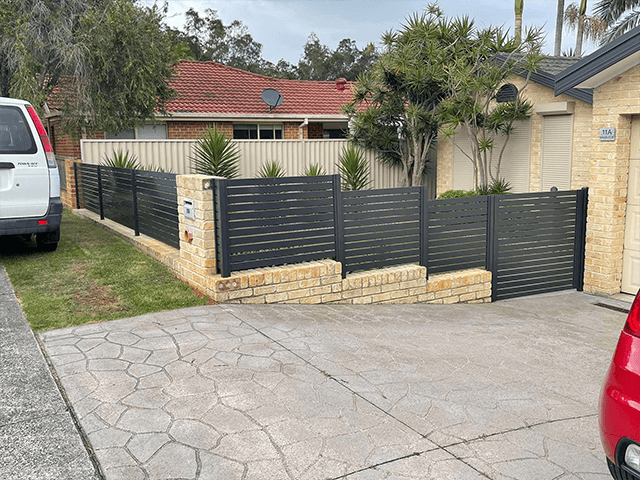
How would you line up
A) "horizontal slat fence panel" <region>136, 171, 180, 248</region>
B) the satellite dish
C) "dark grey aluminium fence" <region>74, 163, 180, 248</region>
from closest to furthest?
"horizontal slat fence panel" <region>136, 171, 180, 248</region>, "dark grey aluminium fence" <region>74, 163, 180, 248</region>, the satellite dish

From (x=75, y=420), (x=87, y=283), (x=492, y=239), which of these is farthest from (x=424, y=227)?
(x=75, y=420)

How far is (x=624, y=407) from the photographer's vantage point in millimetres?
2434

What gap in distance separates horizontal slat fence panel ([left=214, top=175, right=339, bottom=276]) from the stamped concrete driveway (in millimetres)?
607

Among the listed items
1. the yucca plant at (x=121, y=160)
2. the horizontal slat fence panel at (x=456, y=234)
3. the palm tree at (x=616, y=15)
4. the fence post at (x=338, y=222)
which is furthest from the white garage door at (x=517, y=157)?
the palm tree at (x=616, y=15)

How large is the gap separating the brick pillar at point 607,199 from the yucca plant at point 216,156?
21.2 feet

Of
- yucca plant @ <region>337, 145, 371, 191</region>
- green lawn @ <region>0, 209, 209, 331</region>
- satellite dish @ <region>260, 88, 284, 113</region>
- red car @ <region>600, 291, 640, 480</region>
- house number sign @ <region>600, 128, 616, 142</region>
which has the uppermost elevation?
satellite dish @ <region>260, 88, 284, 113</region>

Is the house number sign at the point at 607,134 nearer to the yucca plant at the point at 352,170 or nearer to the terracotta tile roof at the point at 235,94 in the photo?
→ the yucca plant at the point at 352,170

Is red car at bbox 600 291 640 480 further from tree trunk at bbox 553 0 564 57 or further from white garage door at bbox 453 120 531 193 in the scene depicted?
tree trunk at bbox 553 0 564 57

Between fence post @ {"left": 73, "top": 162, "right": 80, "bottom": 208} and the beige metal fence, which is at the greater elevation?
the beige metal fence

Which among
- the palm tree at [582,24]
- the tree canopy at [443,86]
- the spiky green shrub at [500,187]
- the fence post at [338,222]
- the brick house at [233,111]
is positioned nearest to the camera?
the fence post at [338,222]

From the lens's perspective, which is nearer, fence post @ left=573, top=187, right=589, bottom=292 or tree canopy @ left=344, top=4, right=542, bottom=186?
fence post @ left=573, top=187, right=589, bottom=292

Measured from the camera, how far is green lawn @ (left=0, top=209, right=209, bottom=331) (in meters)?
5.84

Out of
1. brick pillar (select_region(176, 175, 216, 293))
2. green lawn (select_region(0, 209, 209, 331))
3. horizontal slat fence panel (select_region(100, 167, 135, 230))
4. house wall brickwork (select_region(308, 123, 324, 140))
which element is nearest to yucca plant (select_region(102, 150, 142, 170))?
horizontal slat fence panel (select_region(100, 167, 135, 230))

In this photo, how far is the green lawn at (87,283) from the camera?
230 inches
